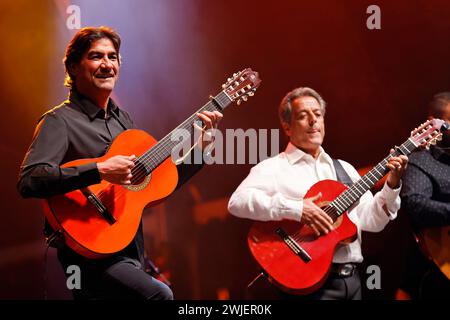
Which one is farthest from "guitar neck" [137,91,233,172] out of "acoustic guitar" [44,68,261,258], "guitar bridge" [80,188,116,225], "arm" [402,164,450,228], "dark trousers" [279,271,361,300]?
"arm" [402,164,450,228]

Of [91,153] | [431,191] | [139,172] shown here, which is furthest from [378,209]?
[91,153]

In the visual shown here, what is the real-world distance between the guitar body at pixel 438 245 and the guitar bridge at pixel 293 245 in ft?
2.90

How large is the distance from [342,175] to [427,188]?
59cm

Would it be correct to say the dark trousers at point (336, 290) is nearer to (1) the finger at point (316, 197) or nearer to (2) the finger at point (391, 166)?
(1) the finger at point (316, 197)

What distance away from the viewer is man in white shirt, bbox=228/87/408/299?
3.28m

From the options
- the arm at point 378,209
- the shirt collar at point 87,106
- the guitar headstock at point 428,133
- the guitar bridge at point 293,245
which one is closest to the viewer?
the shirt collar at point 87,106

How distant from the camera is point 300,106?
363cm

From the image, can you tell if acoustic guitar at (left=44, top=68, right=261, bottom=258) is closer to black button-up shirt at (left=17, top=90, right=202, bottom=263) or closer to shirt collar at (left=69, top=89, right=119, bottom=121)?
black button-up shirt at (left=17, top=90, right=202, bottom=263)

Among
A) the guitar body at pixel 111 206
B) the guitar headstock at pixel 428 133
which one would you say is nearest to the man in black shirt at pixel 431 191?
the guitar headstock at pixel 428 133

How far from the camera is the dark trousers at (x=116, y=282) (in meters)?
2.71

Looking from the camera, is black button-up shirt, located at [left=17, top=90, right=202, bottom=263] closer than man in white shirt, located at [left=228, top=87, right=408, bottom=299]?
Yes

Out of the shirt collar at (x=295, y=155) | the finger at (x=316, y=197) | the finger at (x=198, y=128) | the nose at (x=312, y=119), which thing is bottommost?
the finger at (x=316, y=197)

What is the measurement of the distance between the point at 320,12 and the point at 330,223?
5.31 ft

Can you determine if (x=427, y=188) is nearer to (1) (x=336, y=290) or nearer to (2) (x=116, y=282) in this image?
(1) (x=336, y=290)
